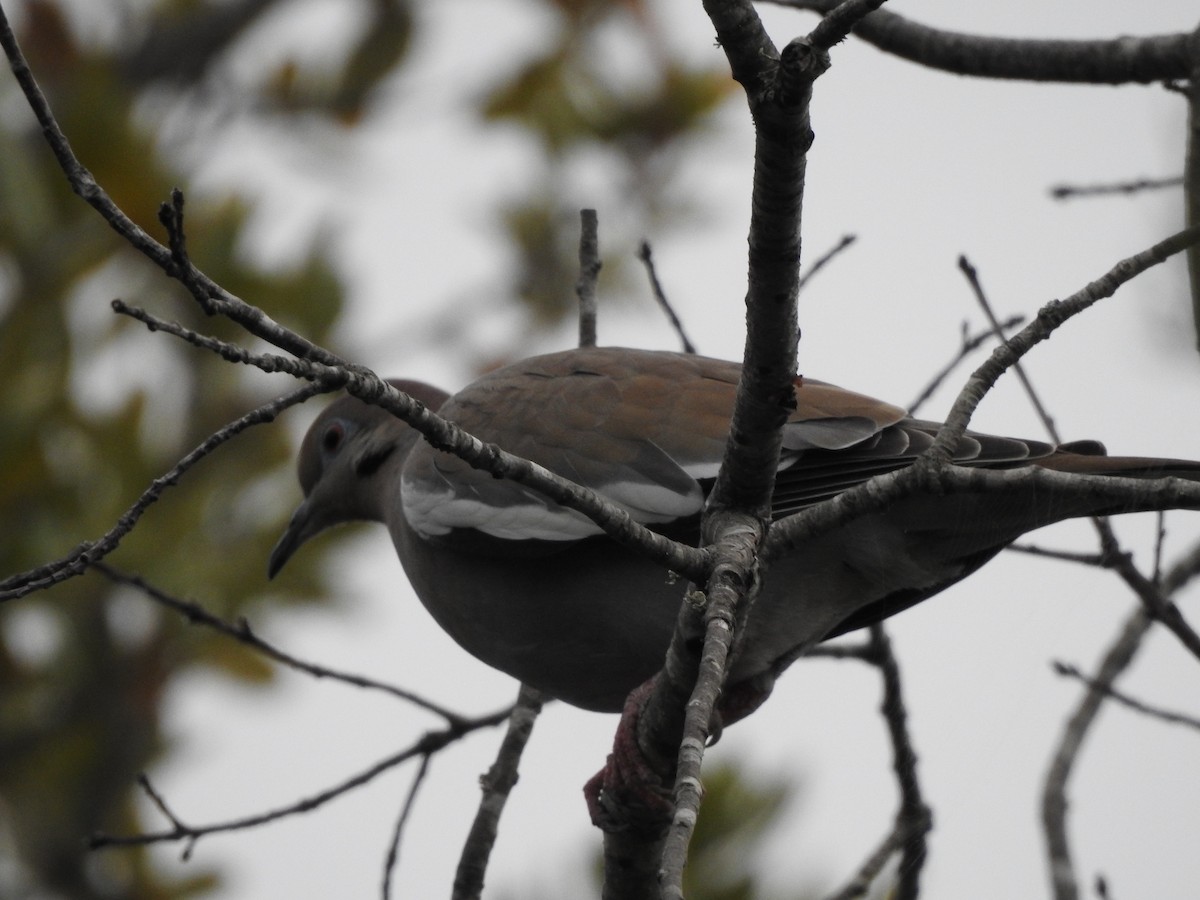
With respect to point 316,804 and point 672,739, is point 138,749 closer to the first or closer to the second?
point 316,804

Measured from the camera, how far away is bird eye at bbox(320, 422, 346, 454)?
185 inches

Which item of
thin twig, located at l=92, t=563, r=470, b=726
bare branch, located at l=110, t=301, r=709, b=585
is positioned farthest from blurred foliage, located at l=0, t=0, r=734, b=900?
bare branch, located at l=110, t=301, r=709, b=585

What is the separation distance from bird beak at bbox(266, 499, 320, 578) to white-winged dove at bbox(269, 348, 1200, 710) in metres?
1.05

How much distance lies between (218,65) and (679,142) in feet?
9.99

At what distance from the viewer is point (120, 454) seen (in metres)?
5.79

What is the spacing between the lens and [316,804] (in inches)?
130

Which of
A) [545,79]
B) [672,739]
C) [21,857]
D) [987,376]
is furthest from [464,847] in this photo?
[545,79]

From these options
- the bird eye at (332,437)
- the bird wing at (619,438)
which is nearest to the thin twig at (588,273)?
the bird wing at (619,438)

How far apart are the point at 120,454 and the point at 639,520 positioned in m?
3.33

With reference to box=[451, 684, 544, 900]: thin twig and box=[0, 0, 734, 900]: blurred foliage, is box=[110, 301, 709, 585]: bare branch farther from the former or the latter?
box=[0, 0, 734, 900]: blurred foliage

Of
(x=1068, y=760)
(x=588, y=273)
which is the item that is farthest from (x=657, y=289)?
(x=1068, y=760)

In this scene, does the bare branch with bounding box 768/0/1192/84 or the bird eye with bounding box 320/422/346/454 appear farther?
the bird eye with bounding box 320/422/346/454

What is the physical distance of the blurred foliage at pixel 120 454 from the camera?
18.8 feet

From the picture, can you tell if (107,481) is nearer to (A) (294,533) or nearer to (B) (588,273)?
(A) (294,533)
